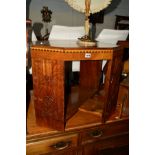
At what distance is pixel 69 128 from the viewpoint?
1179 millimetres

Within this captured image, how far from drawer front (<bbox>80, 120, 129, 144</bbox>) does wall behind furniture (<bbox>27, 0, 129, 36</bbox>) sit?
184 cm

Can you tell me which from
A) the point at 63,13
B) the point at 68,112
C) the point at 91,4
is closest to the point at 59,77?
the point at 68,112

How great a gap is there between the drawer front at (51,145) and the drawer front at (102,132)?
0.07 meters

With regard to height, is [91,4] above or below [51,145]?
above

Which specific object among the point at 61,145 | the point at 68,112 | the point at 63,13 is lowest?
the point at 61,145

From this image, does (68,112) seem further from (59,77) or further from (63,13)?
(63,13)

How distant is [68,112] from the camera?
135cm

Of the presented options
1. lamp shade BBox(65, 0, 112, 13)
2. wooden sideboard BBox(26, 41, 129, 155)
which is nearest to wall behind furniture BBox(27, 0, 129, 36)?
lamp shade BBox(65, 0, 112, 13)

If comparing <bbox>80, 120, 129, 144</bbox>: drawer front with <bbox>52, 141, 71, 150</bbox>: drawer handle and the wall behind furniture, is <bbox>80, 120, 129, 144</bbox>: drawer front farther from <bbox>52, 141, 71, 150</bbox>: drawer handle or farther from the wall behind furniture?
the wall behind furniture

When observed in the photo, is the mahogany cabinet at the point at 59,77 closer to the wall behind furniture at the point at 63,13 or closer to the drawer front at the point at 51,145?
the drawer front at the point at 51,145

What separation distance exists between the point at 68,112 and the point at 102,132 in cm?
25
